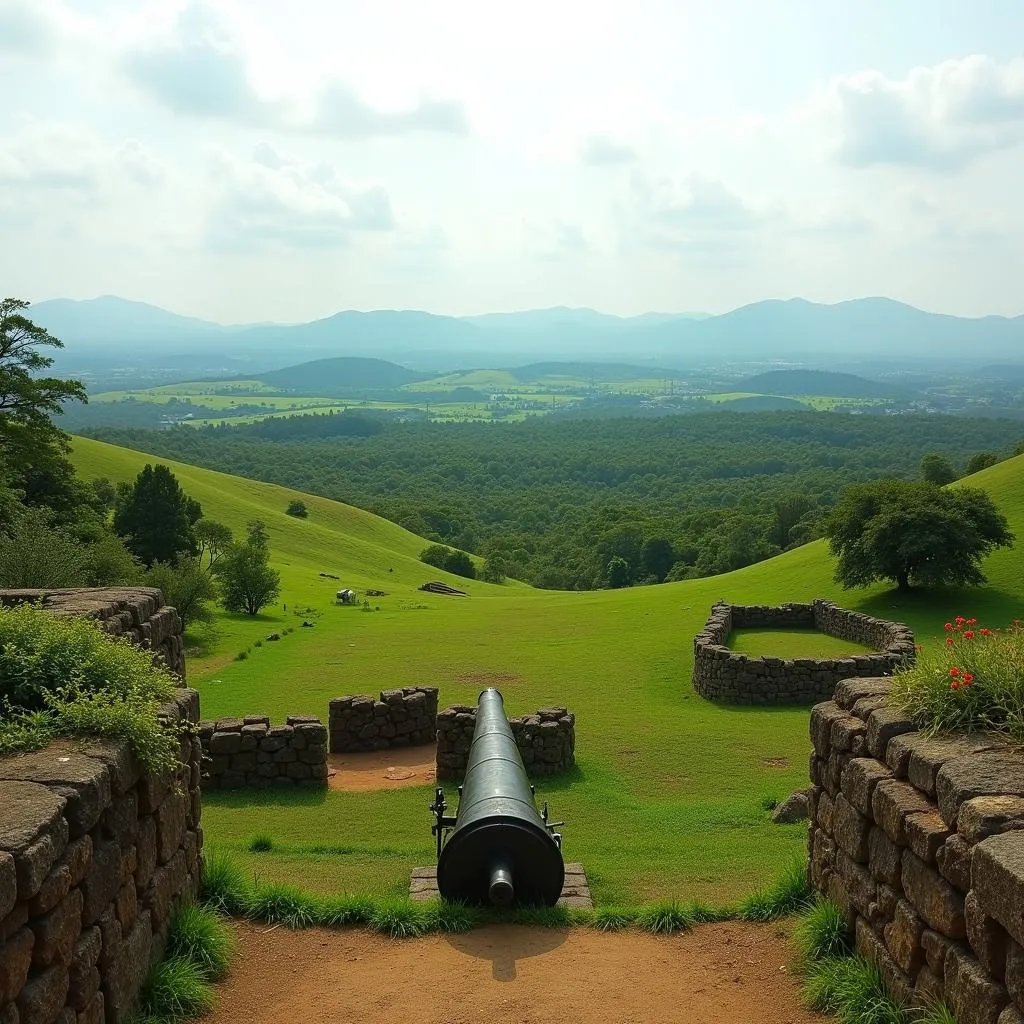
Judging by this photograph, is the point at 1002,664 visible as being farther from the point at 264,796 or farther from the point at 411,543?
the point at 411,543

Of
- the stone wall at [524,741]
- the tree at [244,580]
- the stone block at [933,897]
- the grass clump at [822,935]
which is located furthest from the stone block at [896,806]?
the tree at [244,580]

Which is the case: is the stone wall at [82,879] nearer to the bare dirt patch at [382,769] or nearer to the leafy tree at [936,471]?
the bare dirt patch at [382,769]

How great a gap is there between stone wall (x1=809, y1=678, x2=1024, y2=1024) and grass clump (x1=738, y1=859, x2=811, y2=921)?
43cm

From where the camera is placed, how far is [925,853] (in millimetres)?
6250

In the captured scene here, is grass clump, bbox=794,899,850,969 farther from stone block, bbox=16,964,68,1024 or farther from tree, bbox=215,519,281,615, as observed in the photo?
tree, bbox=215,519,281,615

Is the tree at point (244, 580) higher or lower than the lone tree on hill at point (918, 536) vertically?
lower

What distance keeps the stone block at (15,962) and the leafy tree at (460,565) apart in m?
78.2

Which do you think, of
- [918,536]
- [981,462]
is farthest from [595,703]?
[981,462]

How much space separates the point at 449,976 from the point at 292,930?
1.70 m

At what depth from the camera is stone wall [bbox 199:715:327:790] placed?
16.6 metres

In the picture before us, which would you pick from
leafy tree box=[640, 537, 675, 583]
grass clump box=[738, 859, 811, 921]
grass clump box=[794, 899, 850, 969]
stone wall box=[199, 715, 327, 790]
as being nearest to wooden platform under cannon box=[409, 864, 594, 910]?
grass clump box=[738, 859, 811, 921]

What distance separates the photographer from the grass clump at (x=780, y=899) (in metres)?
8.96

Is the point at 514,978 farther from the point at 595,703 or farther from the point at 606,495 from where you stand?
the point at 606,495

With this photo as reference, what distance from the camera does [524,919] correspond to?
8906 mm
